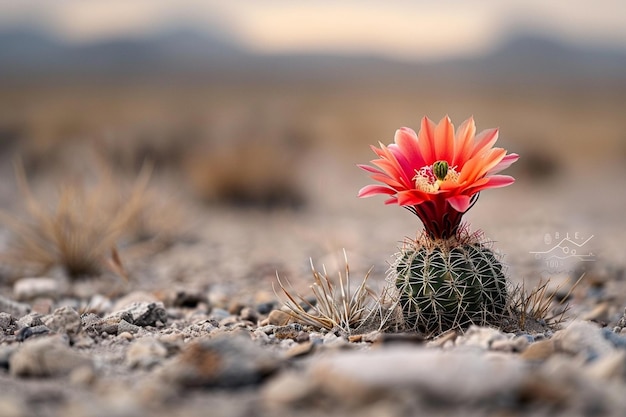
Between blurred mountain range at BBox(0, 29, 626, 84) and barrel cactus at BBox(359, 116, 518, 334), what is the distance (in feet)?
242

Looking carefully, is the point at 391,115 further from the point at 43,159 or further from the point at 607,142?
the point at 43,159

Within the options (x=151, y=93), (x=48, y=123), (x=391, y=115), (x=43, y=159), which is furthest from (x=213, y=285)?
(x=151, y=93)

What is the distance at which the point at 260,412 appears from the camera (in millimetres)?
2334

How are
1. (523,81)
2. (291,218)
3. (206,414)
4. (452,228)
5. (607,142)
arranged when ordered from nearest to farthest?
1. (206,414)
2. (452,228)
3. (291,218)
4. (607,142)
5. (523,81)

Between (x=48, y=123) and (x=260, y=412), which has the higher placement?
(x=48, y=123)

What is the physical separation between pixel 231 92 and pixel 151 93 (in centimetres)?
660

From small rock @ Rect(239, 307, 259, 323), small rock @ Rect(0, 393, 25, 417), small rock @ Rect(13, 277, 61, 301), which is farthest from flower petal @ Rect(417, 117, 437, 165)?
small rock @ Rect(13, 277, 61, 301)

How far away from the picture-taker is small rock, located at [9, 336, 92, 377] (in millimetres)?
2852

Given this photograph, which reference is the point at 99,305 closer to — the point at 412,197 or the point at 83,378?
the point at 83,378

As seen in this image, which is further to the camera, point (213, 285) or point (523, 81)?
point (523, 81)

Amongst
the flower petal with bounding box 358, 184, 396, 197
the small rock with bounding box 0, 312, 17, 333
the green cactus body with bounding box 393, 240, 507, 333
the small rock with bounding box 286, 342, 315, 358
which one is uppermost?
the flower petal with bounding box 358, 184, 396, 197

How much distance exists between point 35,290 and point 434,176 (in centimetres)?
325

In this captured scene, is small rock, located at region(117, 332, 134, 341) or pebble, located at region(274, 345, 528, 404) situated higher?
pebble, located at region(274, 345, 528, 404)

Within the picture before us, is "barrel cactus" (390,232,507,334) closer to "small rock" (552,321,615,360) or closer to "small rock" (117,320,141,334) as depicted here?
"small rock" (552,321,615,360)
